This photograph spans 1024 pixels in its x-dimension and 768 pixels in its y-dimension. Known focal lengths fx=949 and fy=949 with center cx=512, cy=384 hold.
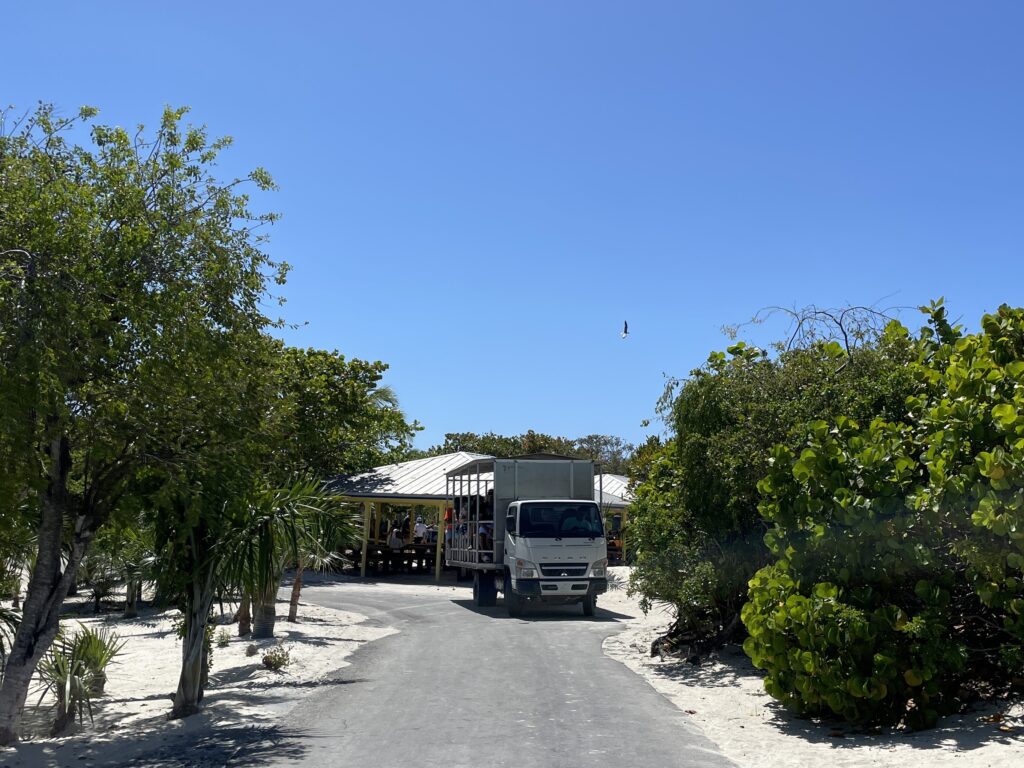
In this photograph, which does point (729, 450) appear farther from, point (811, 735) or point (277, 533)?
point (277, 533)

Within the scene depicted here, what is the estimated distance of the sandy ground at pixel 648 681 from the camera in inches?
345

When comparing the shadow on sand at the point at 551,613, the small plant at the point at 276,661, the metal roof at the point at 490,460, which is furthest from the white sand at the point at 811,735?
the metal roof at the point at 490,460

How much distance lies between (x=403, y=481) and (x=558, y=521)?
15.1m

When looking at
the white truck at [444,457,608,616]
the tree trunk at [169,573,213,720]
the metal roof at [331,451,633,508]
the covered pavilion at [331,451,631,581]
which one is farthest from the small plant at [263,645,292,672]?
the metal roof at [331,451,633,508]

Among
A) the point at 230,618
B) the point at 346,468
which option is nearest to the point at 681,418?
the point at 230,618

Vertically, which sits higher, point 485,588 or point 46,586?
point 46,586

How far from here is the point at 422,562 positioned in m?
36.6

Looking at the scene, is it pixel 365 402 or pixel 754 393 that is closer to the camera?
pixel 754 393

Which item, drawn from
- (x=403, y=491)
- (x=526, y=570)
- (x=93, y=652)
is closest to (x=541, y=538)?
(x=526, y=570)

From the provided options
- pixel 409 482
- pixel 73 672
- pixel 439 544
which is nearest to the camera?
pixel 73 672

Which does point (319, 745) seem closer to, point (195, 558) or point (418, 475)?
point (195, 558)

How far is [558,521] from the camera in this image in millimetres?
21641

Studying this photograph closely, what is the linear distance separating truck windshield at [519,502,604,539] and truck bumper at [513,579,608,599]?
3.22 feet

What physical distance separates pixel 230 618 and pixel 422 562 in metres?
15.8
